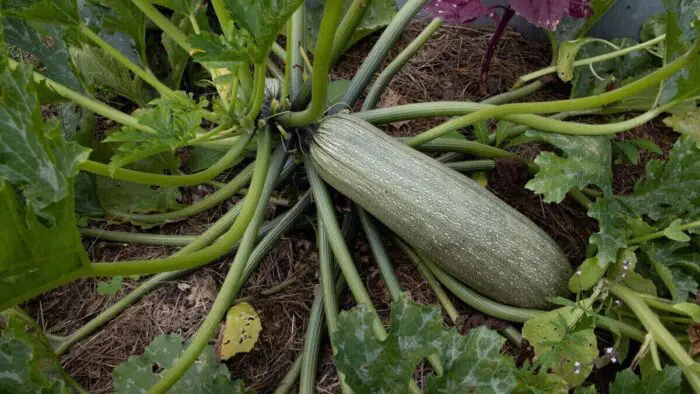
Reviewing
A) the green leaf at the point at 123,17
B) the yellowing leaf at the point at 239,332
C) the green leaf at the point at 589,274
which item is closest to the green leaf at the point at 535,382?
the green leaf at the point at 589,274

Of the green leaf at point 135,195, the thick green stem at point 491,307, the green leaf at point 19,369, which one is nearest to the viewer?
the green leaf at point 19,369

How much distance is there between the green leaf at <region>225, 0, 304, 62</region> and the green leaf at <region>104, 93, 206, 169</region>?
8.6 inches

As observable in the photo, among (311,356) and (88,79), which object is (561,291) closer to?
(311,356)

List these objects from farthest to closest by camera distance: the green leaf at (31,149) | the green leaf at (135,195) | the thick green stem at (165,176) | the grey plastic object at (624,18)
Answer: the grey plastic object at (624,18)
the green leaf at (135,195)
the thick green stem at (165,176)
the green leaf at (31,149)

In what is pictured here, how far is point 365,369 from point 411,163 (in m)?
0.61

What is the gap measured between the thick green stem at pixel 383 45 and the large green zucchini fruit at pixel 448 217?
0.24 m

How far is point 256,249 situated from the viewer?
188 cm

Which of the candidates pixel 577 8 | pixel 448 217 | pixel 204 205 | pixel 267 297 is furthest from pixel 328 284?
pixel 577 8

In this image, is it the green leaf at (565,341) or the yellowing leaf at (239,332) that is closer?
the green leaf at (565,341)

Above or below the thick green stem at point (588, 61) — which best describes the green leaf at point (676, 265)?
below

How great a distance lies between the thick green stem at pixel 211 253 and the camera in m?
1.21

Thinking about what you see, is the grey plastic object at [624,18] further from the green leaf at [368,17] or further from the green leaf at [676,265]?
the green leaf at [676,265]

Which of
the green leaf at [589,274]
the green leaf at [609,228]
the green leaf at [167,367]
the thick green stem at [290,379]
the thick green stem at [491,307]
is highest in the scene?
the green leaf at [609,228]

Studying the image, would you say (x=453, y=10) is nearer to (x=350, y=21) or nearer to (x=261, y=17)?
(x=350, y=21)
